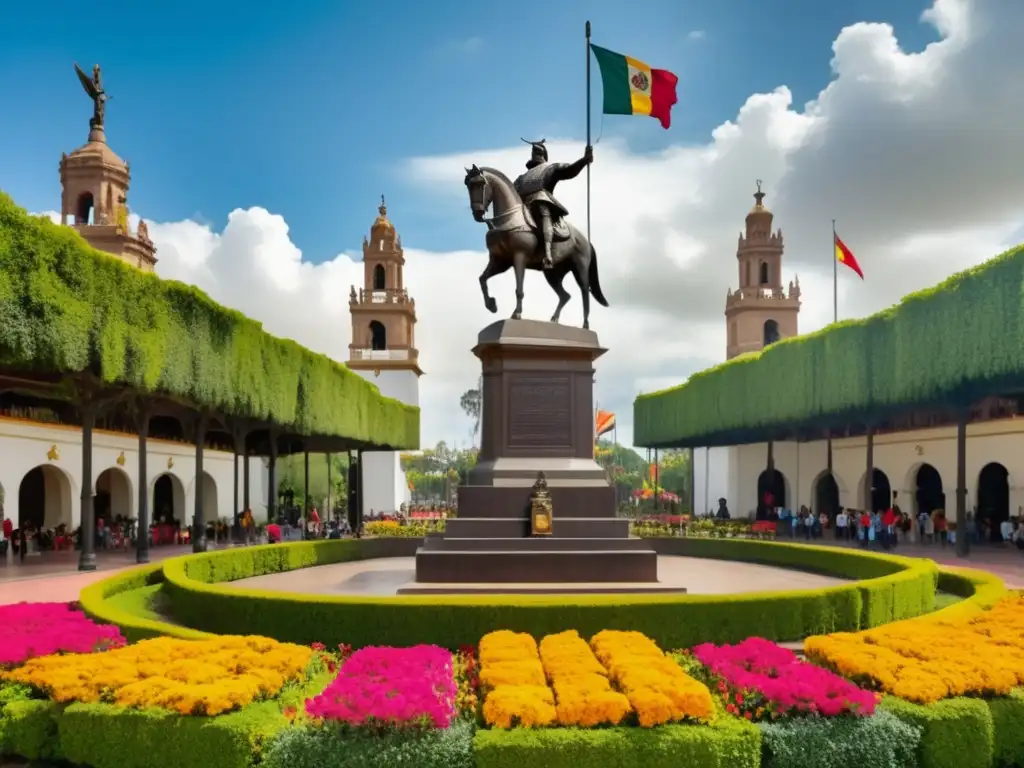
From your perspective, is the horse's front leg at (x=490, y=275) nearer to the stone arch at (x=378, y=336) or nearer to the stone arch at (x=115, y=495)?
the stone arch at (x=115, y=495)

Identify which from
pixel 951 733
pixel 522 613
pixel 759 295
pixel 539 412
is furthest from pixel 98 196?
pixel 951 733

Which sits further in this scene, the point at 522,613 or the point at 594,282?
the point at 594,282

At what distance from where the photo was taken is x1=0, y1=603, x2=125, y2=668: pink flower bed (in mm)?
7902

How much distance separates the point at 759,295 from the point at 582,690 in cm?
5731

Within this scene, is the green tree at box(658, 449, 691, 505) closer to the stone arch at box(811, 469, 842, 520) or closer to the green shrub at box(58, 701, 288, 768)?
the stone arch at box(811, 469, 842, 520)

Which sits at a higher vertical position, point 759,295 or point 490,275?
point 759,295

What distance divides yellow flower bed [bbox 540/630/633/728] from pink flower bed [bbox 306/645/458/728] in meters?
0.77

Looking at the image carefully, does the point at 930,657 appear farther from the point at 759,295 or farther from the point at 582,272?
the point at 759,295

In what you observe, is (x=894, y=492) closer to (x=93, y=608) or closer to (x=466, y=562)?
(x=466, y=562)

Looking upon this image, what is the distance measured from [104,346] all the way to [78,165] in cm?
3730

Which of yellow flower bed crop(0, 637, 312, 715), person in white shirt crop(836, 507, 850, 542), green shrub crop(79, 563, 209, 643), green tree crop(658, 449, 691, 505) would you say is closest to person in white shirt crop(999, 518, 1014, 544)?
person in white shirt crop(836, 507, 850, 542)

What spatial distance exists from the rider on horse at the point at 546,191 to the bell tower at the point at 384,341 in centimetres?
4977

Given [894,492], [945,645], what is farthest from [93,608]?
[894,492]

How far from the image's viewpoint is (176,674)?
6.89m
